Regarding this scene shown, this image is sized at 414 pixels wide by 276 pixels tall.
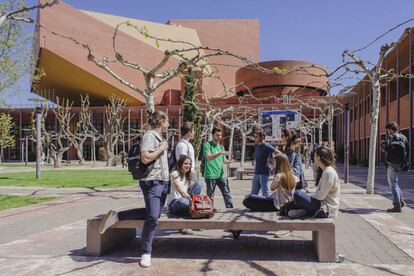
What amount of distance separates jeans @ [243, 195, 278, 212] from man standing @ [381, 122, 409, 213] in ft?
13.4

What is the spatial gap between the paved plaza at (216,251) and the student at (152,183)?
1.11 ft

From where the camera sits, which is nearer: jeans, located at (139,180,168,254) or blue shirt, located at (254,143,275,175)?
jeans, located at (139,180,168,254)

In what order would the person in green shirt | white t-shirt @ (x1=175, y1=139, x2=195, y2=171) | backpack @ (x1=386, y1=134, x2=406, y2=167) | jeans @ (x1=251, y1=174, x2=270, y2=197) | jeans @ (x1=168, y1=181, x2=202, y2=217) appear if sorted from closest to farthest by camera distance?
jeans @ (x1=168, y1=181, x2=202, y2=217)
white t-shirt @ (x1=175, y1=139, x2=195, y2=171)
the person in green shirt
jeans @ (x1=251, y1=174, x2=270, y2=197)
backpack @ (x1=386, y1=134, x2=406, y2=167)

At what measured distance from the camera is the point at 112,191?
15.2 m

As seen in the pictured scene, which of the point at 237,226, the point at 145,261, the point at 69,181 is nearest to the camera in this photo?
the point at 145,261

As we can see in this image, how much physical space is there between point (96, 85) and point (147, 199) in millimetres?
59526

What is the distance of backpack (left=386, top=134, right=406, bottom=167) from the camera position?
9633 millimetres

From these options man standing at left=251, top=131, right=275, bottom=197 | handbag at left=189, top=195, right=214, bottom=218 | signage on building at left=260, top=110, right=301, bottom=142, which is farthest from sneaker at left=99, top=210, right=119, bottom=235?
signage on building at left=260, top=110, right=301, bottom=142

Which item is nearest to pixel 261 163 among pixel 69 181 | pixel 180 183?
pixel 180 183

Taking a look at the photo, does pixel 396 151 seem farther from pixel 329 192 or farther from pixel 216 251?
pixel 216 251

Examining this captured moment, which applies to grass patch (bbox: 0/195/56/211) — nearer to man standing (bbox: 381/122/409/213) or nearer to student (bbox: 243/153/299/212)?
student (bbox: 243/153/299/212)

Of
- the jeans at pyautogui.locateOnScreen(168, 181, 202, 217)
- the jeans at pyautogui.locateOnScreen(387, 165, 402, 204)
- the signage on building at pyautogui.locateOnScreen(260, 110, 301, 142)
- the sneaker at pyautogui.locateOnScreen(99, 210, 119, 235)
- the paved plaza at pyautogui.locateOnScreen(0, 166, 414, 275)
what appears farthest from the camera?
the signage on building at pyautogui.locateOnScreen(260, 110, 301, 142)

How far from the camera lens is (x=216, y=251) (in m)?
6.31

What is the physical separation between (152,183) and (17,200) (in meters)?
8.08
